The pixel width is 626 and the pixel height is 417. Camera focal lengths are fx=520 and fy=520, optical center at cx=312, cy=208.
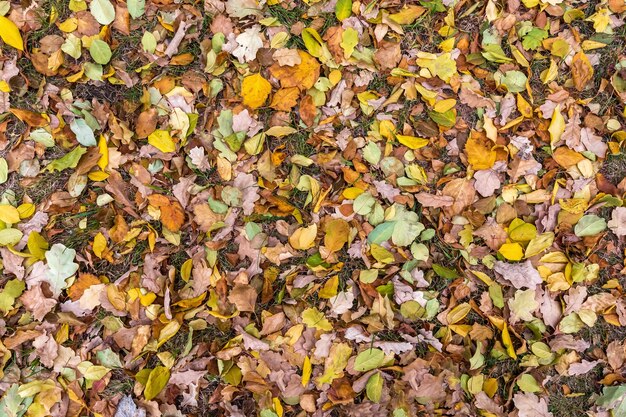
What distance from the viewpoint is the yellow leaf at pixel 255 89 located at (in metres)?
2.24

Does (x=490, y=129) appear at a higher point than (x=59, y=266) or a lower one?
higher

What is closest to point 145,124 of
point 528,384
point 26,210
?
point 26,210

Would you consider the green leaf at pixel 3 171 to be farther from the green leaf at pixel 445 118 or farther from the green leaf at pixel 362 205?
the green leaf at pixel 445 118

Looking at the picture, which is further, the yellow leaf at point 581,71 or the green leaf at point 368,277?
the yellow leaf at point 581,71

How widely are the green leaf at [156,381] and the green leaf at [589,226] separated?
179 centimetres

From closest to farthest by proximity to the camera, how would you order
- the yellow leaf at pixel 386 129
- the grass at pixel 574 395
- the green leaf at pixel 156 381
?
the green leaf at pixel 156 381 < the grass at pixel 574 395 < the yellow leaf at pixel 386 129

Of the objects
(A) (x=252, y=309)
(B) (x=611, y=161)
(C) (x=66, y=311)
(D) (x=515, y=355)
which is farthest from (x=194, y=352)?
(B) (x=611, y=161)

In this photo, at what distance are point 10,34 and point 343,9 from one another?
144 centimetres

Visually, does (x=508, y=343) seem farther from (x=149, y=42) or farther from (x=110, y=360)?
(x=149, y=42)

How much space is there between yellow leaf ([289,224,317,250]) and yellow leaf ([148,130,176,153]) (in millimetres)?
637

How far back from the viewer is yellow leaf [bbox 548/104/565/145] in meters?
2.24

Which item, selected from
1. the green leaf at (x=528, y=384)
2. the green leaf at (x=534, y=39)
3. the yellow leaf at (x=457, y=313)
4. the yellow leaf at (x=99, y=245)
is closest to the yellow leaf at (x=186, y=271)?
the yellow leaf at (x=99, y=245)

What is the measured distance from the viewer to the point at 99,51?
2238 mm

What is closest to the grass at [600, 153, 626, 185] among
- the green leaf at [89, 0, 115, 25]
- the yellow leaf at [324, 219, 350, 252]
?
the yellow leaf at [324, 219, 350, 252]
